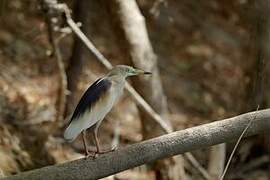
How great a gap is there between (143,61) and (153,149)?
1470mm

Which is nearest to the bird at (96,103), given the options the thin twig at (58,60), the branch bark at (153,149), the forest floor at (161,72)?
the branch bark at (153,149)

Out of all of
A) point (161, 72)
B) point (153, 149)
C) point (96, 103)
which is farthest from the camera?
point (161, 72)

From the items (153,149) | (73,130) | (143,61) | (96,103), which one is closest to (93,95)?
(96,103)

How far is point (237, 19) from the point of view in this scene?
6.79 meters

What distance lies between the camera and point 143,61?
4.10 meters

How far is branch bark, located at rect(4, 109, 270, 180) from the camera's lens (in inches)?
103

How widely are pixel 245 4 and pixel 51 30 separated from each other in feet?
8.05

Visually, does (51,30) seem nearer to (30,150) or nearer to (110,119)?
(30,150)

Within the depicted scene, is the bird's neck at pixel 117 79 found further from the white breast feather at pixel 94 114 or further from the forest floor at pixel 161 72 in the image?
the forest floor at pixel 161 72

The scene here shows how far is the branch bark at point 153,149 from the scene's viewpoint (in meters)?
2.61

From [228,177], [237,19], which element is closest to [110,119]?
[228,177]

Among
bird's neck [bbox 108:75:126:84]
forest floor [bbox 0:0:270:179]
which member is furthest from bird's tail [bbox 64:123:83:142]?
forest floor [bbox 0:0:270:179]

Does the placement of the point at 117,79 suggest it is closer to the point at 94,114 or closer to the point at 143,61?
the point at 94,114

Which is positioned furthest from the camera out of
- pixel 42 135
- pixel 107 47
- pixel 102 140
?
pixel 107 47
